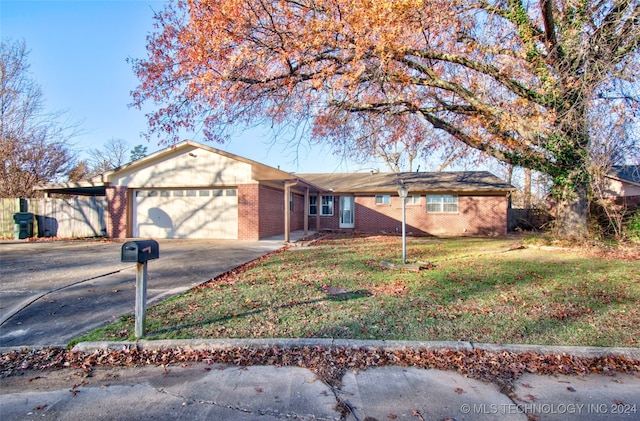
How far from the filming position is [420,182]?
20375 mm

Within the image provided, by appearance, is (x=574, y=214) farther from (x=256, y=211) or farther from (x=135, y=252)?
(x=135, y=252)

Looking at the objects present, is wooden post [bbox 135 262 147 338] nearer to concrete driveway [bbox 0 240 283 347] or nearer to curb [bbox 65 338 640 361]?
curb [bbox 65 338 640 361]

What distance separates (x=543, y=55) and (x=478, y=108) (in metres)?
2.16

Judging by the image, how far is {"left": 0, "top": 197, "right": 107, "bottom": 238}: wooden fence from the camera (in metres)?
16.4

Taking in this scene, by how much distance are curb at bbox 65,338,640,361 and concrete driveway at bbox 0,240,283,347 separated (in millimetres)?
940

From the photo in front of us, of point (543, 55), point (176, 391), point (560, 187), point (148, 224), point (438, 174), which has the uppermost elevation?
point (543, 55)

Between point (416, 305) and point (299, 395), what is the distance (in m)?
2.82

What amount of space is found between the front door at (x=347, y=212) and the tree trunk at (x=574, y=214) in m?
10.8

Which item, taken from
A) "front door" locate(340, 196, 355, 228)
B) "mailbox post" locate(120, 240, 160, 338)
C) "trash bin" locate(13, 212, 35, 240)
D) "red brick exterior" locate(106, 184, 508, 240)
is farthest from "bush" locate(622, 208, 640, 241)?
"trash bin" locate(13, 212, 35, 240)

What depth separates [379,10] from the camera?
800 centimetres

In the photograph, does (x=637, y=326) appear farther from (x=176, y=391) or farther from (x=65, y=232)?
(x=65, y=232)

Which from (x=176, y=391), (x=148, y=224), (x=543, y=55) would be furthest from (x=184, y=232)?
(x=543, y=55)

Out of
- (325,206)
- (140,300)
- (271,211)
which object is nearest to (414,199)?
(325,206)

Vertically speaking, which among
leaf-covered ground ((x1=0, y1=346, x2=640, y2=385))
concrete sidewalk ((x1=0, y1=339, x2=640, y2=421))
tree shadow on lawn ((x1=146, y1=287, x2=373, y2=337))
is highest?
tree shadow on lawn ((x1=146, y1=287, x2=373, y2=337))
